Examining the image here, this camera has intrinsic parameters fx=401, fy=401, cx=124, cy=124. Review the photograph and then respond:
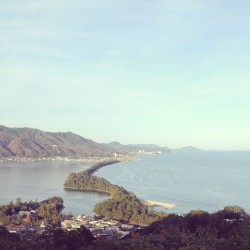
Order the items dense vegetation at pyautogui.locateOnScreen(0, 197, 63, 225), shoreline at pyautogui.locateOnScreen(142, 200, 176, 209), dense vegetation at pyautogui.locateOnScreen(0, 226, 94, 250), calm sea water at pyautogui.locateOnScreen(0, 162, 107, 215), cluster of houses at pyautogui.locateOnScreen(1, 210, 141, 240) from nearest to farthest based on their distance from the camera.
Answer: dense vegetation at pyautogui.locateOnScreen(0, 226, 94, 250) → cluster of houses at pyautogui.locateOnScreen(1, 210, 141, 240) → dense vegetation at pyautogui.locateOnScreen(0, 197, 63, 225) → shoreline at pyautogui.locateOnScreen(142, 200, 176, 209) → calm sea water at pyautogui.locateOnScreen(0, 162, 107, 215)

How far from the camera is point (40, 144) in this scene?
8400cm

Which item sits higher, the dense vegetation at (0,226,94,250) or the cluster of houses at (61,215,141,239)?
the dense vegetation at (0,226,94,250)

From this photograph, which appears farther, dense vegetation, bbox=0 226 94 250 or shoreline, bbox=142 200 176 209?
shoreline, bbox=142 200 176 209

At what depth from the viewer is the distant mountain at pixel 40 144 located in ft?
246

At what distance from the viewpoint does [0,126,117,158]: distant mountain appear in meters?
75.1

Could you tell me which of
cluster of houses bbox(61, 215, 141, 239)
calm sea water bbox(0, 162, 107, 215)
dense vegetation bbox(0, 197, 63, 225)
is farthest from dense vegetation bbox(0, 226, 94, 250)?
calm sea water bbox(0, 162, 107, 215)

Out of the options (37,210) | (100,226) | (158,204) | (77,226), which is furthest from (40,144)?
(77,226)

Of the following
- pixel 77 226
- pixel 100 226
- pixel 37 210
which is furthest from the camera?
pixel 37 210

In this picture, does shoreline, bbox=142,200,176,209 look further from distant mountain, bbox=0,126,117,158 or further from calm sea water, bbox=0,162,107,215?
distant mountain, bbox=0,126,117,158

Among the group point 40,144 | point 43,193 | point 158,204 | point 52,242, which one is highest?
point 40,144

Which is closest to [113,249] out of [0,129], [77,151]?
[77,151]

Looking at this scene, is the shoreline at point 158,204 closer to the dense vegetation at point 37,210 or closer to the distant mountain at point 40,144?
the dense vegetation at point 37,210

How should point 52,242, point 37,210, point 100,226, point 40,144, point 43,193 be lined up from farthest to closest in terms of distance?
point 40,144, point 43,193, point 37,210, point 100,226, point 52,242

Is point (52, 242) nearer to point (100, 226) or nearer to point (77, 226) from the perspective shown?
point (77, 226)
